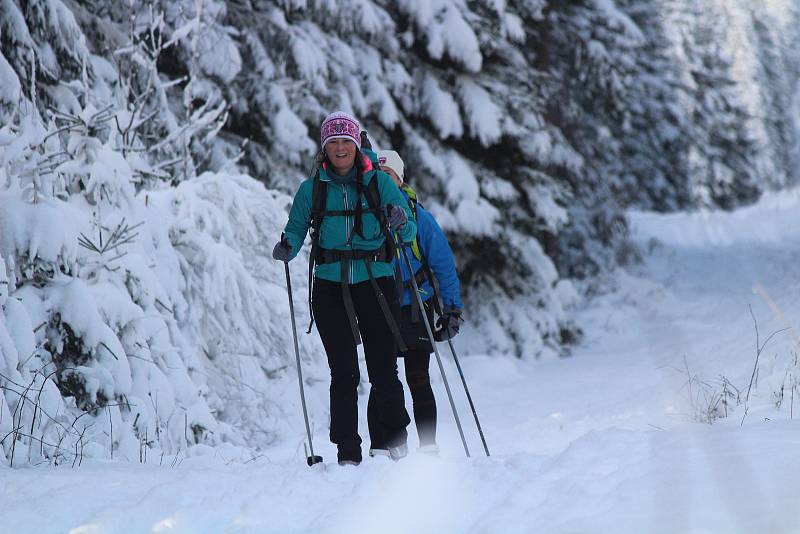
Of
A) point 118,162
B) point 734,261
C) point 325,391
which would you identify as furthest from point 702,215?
point 118,162

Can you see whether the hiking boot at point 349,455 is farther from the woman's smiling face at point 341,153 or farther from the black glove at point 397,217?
the woman's smiling face at point 341,153

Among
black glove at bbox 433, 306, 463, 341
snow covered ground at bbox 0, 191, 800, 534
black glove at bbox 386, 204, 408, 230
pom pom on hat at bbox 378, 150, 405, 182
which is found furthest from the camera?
pom pom on hat at bbox 378, 150, 405, 182

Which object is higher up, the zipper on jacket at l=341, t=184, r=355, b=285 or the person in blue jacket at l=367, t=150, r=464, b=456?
the zipper on jacket at l=341, t=184, r=355, b=285

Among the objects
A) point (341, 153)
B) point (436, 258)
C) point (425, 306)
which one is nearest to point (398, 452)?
point (425, 306)

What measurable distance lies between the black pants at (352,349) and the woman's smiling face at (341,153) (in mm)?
677

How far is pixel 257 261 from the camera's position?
8.16 meters

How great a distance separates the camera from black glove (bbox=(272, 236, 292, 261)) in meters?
4.89

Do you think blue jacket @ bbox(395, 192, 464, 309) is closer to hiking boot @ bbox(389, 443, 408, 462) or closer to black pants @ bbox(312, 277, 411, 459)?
black pants @ bbox(312, 277, 411, 459)

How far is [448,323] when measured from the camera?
5367mm

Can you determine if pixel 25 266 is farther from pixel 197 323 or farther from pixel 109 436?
pixel 197 323

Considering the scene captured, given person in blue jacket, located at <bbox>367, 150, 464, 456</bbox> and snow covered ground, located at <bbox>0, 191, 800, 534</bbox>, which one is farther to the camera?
person in blue jacket, located at <bbox>367, 150, 464, 456</bbox>

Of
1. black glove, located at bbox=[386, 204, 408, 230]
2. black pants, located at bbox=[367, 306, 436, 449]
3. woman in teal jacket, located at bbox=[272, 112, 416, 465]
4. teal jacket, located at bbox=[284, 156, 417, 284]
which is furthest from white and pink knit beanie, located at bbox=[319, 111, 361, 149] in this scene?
black pants, located at bbox=[367, 306, 436, 449]

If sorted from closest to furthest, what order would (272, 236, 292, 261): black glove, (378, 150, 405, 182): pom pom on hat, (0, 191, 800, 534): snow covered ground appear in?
(0, 191, 800, 534): snow covered ground < (272, 236, 292, 261): black glove < (378, 150, 405, 182): pom pom on hat

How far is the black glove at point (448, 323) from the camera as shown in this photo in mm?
5340
